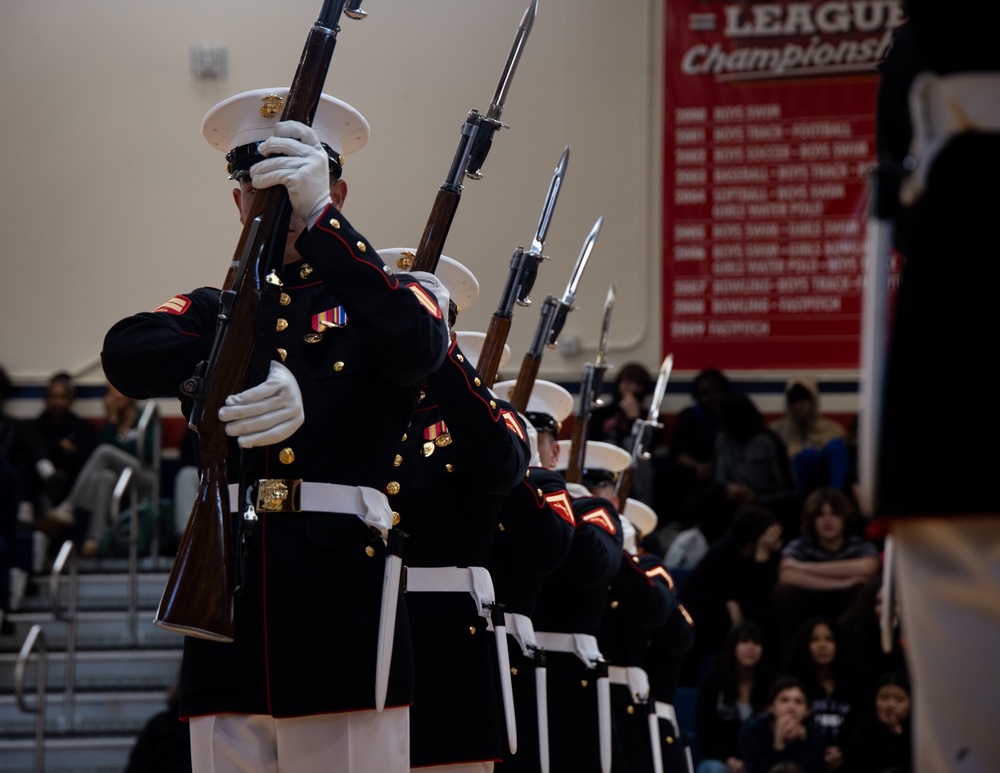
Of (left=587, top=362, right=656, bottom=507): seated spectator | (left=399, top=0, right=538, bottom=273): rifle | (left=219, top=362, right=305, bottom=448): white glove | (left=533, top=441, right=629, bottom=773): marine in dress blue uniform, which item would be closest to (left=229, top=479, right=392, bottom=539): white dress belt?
(left=219, top=362, right=305, bottom=448): white glove

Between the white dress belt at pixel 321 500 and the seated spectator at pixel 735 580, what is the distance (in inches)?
208

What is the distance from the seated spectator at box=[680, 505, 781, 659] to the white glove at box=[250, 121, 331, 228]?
5439 mm

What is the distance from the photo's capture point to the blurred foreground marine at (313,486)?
7.83 ft

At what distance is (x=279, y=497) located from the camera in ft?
8.07

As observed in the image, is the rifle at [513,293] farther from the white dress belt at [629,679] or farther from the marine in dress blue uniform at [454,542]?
the white dress belt at [629,679]

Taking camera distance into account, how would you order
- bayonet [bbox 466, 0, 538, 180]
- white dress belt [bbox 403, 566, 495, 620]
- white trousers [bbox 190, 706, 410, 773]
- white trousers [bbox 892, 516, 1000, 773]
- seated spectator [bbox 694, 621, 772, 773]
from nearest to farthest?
white trousers [bbox 892, 516, 1000, 773] → white trousers [bbox 190, 706, 410, 773] → white dress belt [bbox 403, 566, 495, 620] → bayonet [bbox 466, 0, 538, 180] → seated spectator [bbox 694, 621, 772, 773]

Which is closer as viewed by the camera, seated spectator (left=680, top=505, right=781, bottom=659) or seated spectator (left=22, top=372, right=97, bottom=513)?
seated spectator (left=680, top=505, right=781, bottom=659)

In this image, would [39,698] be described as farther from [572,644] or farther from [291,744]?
[291,744]

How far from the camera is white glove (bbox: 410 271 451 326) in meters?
2.72

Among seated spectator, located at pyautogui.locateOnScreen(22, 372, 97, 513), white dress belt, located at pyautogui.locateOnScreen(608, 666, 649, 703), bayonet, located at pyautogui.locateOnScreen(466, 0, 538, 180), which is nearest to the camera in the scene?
bayonet, located at pyautogui.locateOnScreen(466, 0, 538, 180)

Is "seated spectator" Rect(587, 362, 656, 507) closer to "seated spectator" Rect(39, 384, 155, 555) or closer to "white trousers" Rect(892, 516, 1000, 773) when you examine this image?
"seated spectator" Rect(39, 384, 155, 555)

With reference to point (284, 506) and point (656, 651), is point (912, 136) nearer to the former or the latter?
point (284, 506)

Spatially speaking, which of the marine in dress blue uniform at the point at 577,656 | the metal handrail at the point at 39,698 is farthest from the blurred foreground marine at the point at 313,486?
the metal handrail at the point at 39,698

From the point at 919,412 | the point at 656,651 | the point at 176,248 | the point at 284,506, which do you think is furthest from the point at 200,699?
the point at 176,248
